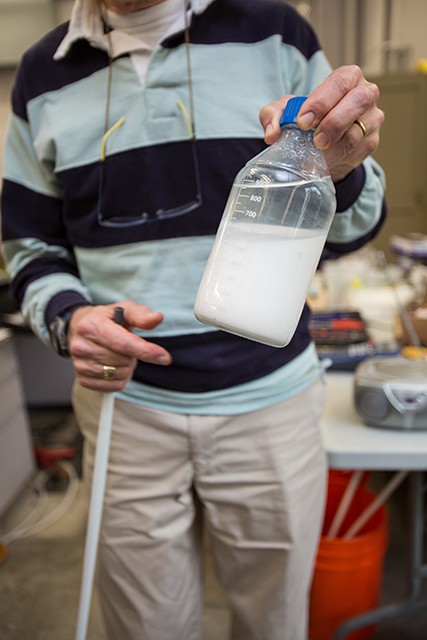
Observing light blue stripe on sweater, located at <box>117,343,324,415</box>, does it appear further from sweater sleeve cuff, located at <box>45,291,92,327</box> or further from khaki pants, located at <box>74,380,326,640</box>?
sweater sleeve cuff, located at <box>45,291,92,327</box>

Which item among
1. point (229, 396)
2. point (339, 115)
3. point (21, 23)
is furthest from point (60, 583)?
point (21, 23)

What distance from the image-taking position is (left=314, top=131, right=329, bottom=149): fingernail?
1.59 feet

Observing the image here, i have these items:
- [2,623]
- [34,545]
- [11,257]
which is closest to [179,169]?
[11,257]

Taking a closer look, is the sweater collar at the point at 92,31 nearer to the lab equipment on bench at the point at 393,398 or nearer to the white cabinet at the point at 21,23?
the lab equipment on bench at the point at 393,398

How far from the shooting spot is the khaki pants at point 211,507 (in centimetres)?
78

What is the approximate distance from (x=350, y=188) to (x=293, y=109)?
213 mm

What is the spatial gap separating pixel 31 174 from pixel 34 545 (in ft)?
5.28

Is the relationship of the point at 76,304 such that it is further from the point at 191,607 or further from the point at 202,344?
the point at 191,607

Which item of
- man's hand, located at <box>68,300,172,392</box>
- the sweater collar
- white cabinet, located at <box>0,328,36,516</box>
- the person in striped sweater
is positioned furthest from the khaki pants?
white cabinet, located at <box>0,328,36,516</box>

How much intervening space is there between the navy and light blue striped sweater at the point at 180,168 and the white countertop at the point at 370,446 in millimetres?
283

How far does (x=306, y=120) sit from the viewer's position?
0.47 metres

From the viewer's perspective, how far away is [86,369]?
677 millimetres

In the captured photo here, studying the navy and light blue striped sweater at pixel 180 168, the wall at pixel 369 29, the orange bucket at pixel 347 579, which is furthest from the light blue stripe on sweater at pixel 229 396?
the wall at pixel 369 29

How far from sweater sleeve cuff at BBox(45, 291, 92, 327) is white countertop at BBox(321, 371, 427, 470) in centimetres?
59
